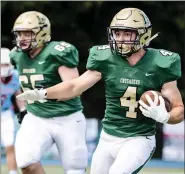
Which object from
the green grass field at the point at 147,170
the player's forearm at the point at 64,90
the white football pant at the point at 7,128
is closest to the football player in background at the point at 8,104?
the white football pant at the point at 7,128

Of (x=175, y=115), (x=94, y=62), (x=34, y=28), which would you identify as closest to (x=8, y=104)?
(x=34, y=28)

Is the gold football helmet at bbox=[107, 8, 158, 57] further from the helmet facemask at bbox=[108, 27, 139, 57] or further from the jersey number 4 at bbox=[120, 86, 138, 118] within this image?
the jersey number 4 at bbox=[120, 86, 138, 118]

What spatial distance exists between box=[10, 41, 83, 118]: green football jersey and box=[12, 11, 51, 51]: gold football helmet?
10cm

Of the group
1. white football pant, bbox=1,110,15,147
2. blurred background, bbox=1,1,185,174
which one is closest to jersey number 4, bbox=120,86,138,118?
white football pant, bbox=1,110,15,147

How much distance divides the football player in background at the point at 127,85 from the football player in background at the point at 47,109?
0.79 m

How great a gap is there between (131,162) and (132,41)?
0.84 m

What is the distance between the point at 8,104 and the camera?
8.29m

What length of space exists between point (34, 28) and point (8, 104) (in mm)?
1819

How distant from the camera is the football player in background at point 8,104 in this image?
797 centimetres

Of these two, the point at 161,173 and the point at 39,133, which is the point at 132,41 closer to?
the point at 39,133

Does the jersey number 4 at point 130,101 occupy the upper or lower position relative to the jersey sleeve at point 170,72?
lower

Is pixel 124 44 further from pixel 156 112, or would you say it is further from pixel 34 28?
pixel 34 28

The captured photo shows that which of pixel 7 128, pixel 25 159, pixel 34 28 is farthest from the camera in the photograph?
pixel 7 128

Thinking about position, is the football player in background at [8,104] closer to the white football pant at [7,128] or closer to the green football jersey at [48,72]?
the white football pant at [7,128]
